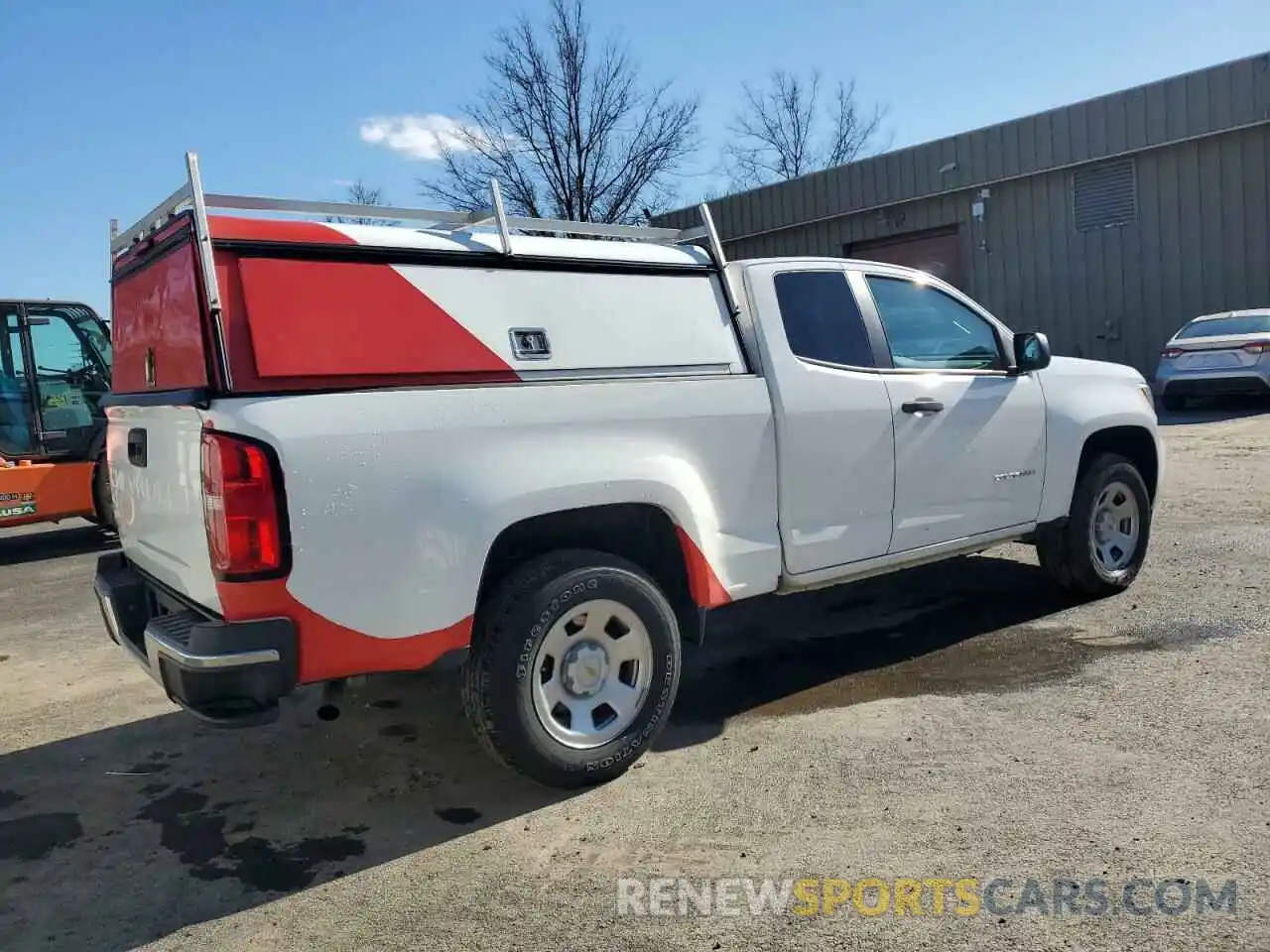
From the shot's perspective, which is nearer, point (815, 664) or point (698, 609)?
point (698, 609)

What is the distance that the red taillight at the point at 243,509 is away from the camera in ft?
9.71

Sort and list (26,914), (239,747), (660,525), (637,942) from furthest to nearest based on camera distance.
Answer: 1. (239,747)
2. (660,525)
3. (26,914)
4. (637,942)

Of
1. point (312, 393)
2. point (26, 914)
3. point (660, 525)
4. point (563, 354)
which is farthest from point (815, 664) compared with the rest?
point (26, 914)

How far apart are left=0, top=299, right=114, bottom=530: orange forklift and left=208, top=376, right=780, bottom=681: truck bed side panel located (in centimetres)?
698

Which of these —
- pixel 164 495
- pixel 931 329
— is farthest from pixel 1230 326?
pixel 164 495

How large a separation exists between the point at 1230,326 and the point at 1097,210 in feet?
17.9

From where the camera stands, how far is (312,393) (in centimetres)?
311

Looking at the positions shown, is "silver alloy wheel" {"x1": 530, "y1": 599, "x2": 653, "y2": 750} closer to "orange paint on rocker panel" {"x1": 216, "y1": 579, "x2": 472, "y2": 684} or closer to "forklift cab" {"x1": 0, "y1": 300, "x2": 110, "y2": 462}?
"orange paint on rocker panel" {"x1": 216, "y1": 579, "x2": 472, "y2": 684}

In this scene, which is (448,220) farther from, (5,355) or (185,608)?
(5,355)

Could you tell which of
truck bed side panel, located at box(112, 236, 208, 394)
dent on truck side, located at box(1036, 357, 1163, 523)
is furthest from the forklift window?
dent on truck side, located at box(1036, 357, 1163, 523)

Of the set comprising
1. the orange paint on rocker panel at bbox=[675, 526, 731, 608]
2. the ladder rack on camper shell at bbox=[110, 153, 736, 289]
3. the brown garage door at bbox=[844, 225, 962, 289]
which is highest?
the brown garage door at bbox=[844, 225, 962, 289]

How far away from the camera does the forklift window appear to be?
923cm

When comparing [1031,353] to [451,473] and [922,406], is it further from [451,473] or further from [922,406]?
[451,473]

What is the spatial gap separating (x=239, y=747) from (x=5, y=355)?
6.99m
